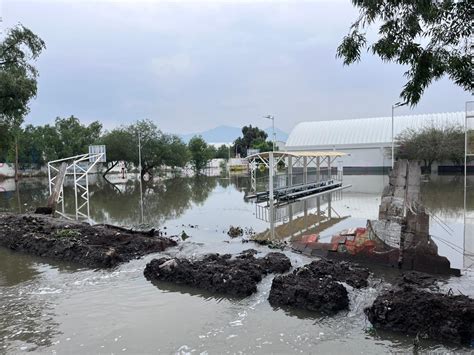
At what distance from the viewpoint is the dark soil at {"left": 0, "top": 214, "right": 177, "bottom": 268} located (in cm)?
1032

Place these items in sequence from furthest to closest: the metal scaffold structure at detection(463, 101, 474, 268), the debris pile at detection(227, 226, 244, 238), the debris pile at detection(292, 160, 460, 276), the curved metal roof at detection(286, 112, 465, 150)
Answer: the curved metal roof at detection(286, 112, 465, 150) → the debris pile at detection(227, 226, 244, 238) → the metal scaffold structure at detection(463, 101, 474, 268) → the debris pile at detection(292, 160, 460, 276)

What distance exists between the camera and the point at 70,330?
20.1 ft

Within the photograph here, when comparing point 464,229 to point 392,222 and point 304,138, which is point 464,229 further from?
point 304,138

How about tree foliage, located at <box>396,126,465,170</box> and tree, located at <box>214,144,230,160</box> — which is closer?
tree foliage, located at <box>396,126,465,170</box>

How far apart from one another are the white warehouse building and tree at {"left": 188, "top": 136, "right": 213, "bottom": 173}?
13.8 meters

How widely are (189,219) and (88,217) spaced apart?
5.33m

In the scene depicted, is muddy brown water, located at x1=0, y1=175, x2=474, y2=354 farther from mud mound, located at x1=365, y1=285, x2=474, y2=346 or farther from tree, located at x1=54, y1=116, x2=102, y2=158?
tree, located at x1=54, y1=116, x2=102, y2=158

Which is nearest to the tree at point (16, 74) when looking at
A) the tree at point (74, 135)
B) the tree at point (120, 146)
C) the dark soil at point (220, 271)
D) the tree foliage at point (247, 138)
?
the dark soil at point (220, 271)

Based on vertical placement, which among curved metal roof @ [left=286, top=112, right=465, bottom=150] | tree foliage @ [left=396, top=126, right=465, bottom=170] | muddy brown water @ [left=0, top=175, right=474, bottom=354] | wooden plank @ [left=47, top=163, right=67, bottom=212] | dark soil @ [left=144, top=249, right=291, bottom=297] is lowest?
muddy brown water @ [left=0, top=175, right=474, bottom=354]

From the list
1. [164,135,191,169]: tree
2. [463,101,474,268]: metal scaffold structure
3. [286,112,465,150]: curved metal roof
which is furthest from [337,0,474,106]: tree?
[286,112,465,150]: curved metal roof

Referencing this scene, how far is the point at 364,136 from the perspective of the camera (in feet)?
200

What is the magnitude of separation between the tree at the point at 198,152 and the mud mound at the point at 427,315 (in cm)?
6016

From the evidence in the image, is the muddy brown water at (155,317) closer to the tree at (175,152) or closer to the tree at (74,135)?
the tree at (175,152)

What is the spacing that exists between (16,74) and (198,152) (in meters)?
47.3
